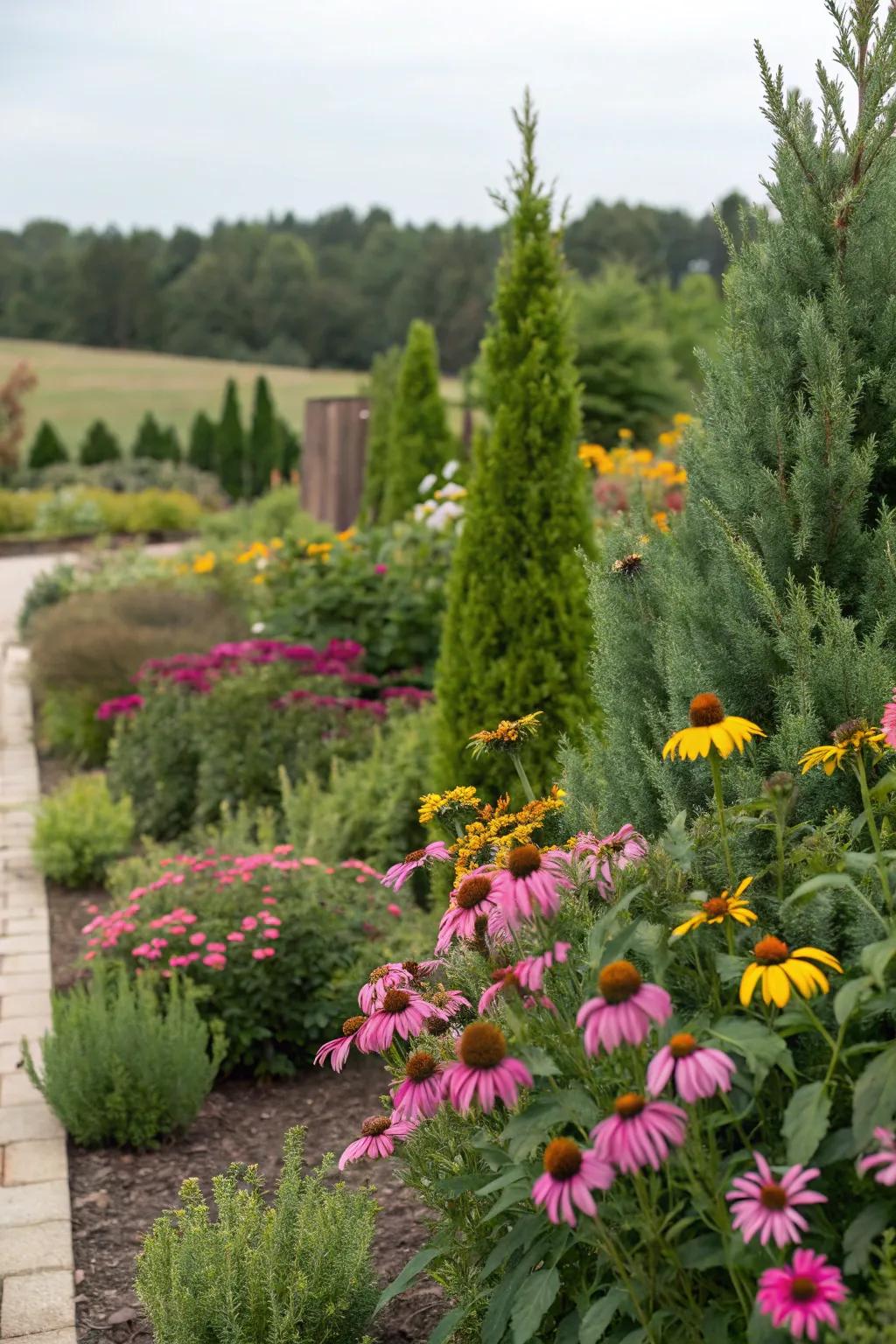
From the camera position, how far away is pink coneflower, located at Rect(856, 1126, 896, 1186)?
131 centimetres

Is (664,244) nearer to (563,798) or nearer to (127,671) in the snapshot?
(127,671)

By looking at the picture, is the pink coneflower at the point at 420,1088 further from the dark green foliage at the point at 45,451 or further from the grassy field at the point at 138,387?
the grassy field at the point at 138,387

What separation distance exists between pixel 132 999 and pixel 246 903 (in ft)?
2.07

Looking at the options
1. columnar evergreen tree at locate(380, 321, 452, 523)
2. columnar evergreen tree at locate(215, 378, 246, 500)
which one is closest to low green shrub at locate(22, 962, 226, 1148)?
columnar evergreen tree at locate(380, 321, 452, 523)

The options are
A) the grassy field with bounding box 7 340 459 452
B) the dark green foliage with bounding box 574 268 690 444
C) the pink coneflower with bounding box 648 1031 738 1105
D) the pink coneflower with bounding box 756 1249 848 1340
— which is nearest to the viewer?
the pink coneflower with bounding box 756 1249 848 1340

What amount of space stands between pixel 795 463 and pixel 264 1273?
1.75 m

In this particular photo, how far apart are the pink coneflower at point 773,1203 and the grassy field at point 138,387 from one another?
36764 mm

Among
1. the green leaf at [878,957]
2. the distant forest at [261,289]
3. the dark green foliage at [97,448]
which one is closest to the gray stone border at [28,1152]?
the green leaf at [878,957]

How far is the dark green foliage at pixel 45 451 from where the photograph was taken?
86.2ft

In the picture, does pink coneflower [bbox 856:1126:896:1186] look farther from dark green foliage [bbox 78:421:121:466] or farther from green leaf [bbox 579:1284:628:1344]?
dark green foliage [bbox 78:421:121:466]

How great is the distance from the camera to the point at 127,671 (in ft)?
25.0

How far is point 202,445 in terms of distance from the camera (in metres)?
28.2

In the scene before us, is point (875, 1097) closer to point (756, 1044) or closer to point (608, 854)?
point (756, 1044)

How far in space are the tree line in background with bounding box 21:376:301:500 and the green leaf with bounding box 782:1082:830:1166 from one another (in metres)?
25.7
